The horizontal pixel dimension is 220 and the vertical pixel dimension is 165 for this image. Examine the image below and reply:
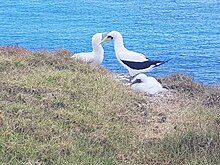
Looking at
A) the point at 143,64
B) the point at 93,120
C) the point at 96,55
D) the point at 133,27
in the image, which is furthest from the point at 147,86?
the point at 133,27

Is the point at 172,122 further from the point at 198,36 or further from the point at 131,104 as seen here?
the point at 198,36

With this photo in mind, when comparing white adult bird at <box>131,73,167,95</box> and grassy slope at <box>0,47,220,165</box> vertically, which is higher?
grassy slope at <box>0,47,220,165</box>

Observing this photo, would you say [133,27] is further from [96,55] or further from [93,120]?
[93,120]

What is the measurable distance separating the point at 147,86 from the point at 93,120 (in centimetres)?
173

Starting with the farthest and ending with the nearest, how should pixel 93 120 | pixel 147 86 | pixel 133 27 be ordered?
pixel 133 27
pixel 147 86
pixel 93 120

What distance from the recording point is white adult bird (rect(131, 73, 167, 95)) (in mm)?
6184

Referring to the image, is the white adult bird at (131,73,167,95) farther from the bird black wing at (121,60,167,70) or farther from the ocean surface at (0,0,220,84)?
the ocean surface at (0,0,220,84)

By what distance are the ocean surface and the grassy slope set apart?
1998mm

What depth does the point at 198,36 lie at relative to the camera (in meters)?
10.2

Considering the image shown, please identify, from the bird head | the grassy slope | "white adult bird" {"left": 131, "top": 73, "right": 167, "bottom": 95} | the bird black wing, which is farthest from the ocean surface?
the grassy slope

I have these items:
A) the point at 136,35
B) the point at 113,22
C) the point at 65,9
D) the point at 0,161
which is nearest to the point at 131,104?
the point at 0,161

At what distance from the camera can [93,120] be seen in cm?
461

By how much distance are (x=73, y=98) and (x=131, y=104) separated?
23.5 inches

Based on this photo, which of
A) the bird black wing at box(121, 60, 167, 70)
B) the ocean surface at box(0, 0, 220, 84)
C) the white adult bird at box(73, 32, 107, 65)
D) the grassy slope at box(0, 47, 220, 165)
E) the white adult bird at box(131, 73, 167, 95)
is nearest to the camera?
the grassy slope at box(0, 47, 220, 165)
